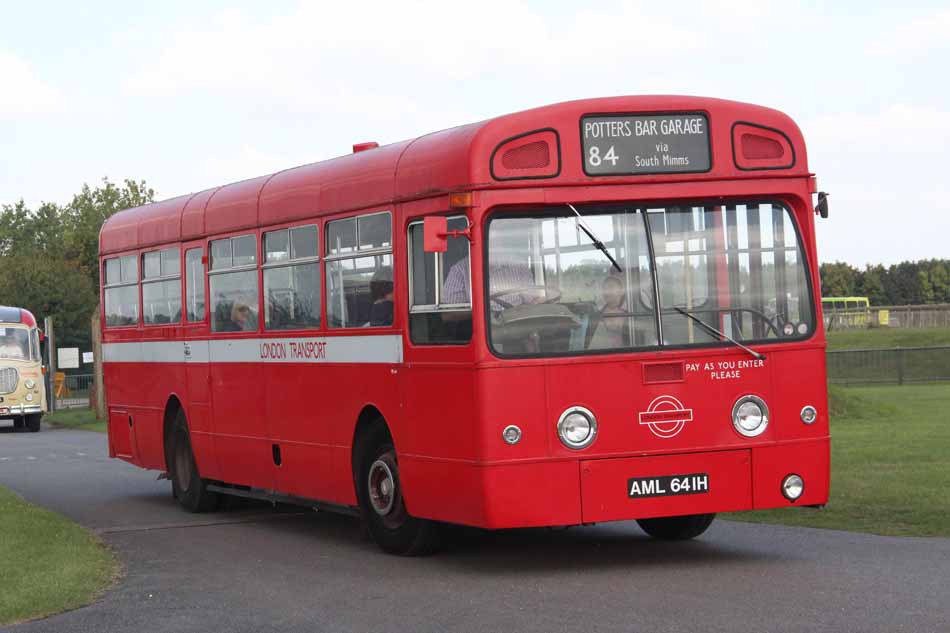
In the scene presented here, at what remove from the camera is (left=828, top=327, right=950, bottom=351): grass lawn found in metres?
64.7

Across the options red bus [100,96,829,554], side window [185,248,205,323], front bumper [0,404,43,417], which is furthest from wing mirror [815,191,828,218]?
front bumper [0,404,43,417]

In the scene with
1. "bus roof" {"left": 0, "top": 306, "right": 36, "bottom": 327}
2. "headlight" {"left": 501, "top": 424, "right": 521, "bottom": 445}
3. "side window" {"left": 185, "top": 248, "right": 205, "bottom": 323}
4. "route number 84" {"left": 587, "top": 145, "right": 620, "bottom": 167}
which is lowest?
"headlight" {"left": 501, "top": 424, "right": 521, "bottom": 445}

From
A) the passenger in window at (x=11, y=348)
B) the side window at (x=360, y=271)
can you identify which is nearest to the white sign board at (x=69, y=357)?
the passenger in window at (x=11, y=348)

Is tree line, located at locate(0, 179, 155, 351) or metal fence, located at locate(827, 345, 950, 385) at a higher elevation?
tree line, located at locate(0, 179, 155, 351)

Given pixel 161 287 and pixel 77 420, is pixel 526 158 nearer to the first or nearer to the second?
pixel 161 287

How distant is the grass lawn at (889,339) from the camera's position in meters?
64.7

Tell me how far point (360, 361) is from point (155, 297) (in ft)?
19.9

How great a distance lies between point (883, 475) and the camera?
18.2 m

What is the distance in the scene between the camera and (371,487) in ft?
44.0

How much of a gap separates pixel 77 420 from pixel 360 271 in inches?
1438

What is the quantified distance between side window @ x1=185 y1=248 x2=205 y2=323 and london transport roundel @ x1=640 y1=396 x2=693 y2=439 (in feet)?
23.1

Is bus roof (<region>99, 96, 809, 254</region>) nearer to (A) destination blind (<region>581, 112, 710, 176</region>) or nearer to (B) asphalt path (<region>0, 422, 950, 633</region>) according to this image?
(A) destination blind (<region>581, 112, 710, 176</region>)

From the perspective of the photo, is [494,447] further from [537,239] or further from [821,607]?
[821,607]

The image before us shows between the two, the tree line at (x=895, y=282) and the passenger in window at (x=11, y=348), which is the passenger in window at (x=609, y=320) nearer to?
the passenger in window at (x=11, y=348)
